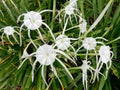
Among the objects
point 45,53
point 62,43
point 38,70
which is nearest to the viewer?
point 45,53

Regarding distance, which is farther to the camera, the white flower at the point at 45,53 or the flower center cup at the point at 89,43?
the flower center cup at the point at 89,43

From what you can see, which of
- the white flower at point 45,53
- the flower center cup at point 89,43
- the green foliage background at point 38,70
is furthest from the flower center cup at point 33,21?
the green foliage background at point 38,70

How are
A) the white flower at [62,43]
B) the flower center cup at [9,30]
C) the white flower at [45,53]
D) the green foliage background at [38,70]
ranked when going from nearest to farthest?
the white flower at [45,53]
the white flower at [62,43]
the flower center cup at [9,30]
the green foliage background at [38,70]

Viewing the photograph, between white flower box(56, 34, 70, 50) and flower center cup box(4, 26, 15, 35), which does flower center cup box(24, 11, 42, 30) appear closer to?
white flower box(56, 34, 70, 50)

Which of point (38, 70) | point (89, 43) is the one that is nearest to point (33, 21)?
point (89, 43)

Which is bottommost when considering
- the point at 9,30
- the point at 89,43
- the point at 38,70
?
the point at 38,70

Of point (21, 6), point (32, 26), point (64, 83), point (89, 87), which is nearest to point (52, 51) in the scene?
point (32, 26)

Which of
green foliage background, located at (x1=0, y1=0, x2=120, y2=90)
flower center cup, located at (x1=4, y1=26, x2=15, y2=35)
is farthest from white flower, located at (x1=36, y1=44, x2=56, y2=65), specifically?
green foliage background, located at (x1=0, y1=0, x2=120, y2=90)

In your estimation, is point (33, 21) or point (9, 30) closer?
point (33, 21)

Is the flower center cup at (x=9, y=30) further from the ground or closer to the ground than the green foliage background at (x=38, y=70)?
further from the ground

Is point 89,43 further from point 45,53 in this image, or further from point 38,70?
point 38,70

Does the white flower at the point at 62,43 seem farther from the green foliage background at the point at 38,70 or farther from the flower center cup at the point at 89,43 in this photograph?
the green foliage background at the point at 38,70

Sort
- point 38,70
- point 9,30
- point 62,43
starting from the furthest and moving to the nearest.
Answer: point 38,70, point 9,30, point 62,43
